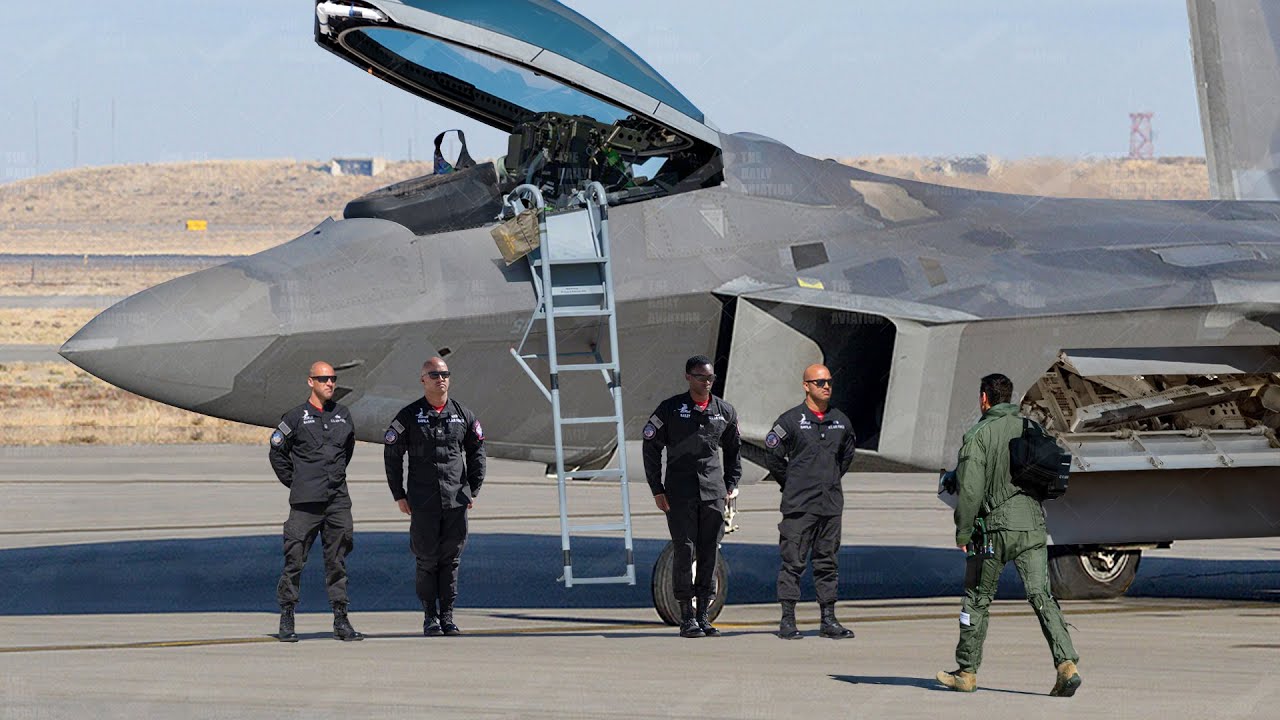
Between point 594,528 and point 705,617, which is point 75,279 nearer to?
point 594,528

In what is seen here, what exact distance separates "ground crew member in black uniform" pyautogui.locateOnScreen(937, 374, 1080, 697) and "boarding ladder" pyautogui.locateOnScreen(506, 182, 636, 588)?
3040 millimetres

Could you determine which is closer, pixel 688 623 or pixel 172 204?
pixel 688 623

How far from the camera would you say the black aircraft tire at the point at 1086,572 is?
547 inches

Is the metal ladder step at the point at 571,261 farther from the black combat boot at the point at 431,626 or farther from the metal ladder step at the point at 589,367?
the black combat boot at the point at 431,626

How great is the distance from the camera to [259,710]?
26.0ft

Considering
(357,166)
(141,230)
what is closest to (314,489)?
(141,230)

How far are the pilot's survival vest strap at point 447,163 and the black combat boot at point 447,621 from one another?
9.84 ft

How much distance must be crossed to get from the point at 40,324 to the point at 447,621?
52138mm

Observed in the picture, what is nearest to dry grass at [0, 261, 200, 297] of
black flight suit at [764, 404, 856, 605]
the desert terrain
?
the desert terrain

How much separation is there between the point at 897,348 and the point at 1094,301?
1.51 metres

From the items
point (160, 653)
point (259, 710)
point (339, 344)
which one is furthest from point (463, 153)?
point (259, 710)

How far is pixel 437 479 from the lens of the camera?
35.6 ft

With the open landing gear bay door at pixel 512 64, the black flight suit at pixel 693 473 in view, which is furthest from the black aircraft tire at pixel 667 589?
the open landing gear bay door at pixel 512 64

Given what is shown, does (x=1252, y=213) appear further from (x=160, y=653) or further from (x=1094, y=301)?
(x=160, y=653)
